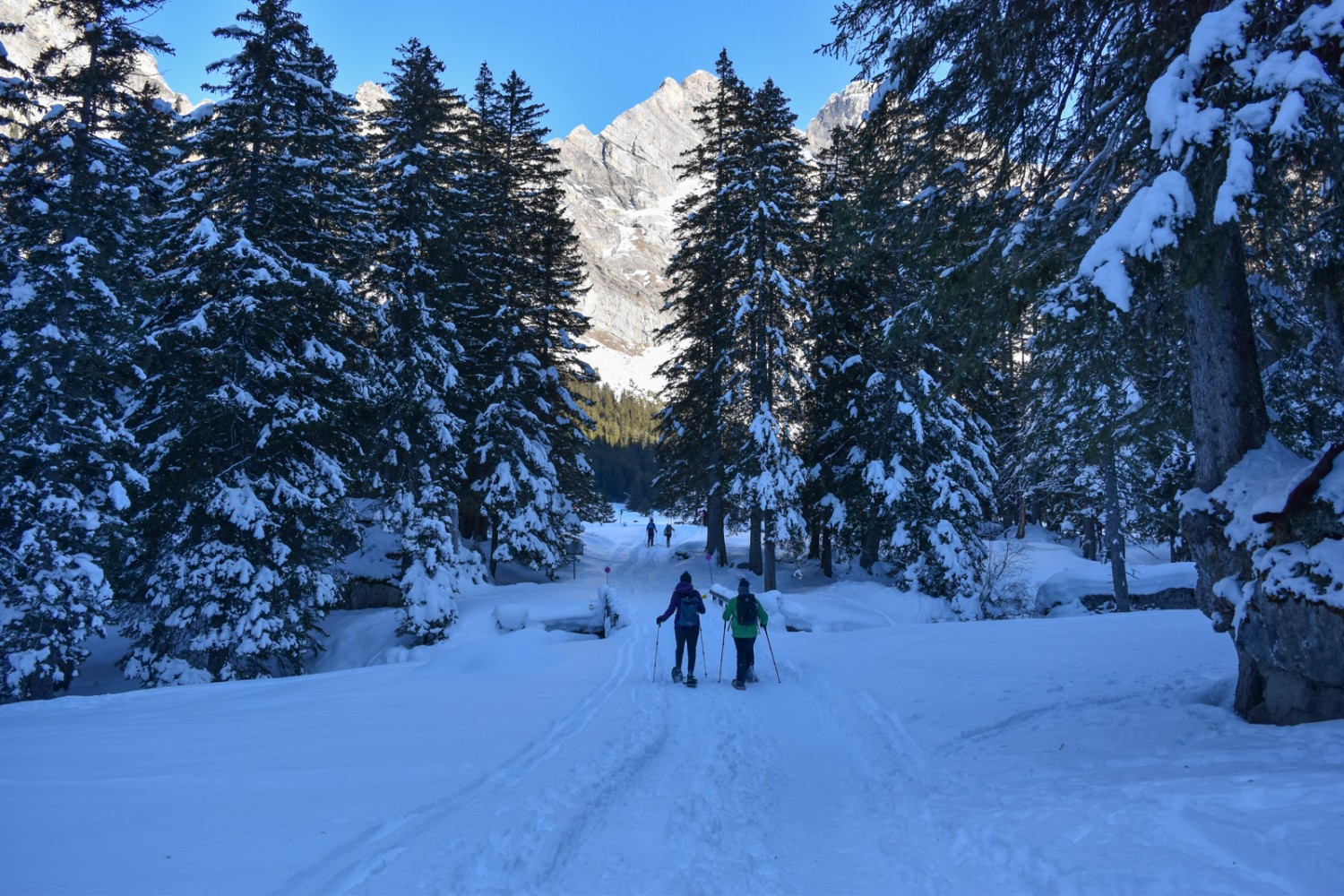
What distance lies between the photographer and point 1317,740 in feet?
14.7

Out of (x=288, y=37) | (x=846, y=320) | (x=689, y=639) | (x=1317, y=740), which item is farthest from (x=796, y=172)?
(x=1317, y=740)

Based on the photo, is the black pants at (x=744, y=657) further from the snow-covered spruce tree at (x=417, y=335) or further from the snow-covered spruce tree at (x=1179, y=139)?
the snow-covered spruce tree at (x=417, y=335)

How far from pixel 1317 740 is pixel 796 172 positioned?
20.0 m

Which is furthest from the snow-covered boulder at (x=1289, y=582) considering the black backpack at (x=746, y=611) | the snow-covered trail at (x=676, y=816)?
the black backpack at (x=746, y=611)

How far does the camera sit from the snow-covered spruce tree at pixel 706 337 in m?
20.8

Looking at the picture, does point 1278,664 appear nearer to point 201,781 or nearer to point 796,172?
point 201,781

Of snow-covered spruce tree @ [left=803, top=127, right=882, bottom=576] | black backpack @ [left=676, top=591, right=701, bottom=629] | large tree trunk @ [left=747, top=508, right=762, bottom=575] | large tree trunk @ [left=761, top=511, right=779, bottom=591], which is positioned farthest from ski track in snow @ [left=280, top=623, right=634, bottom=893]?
large tree trunk @ [left=747, top=508, right=762, bottom=575]

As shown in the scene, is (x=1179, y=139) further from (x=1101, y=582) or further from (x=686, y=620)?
(x=1101, y=582)

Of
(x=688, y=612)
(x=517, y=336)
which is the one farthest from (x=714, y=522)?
(x=688, y=612)

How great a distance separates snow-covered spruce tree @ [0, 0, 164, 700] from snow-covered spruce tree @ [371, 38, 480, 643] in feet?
17.4

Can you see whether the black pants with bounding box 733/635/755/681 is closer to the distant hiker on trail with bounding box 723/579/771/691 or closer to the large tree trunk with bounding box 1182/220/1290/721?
the distant hiker on trail with bounding box 723/579/771/691

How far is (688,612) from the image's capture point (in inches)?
401

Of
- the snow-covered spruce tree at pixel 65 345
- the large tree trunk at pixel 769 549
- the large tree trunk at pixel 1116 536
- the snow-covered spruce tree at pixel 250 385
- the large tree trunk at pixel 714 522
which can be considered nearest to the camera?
the snow-covered spruce tree at pixel 65 345

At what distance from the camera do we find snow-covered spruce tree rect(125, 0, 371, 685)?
12891 millimetres
